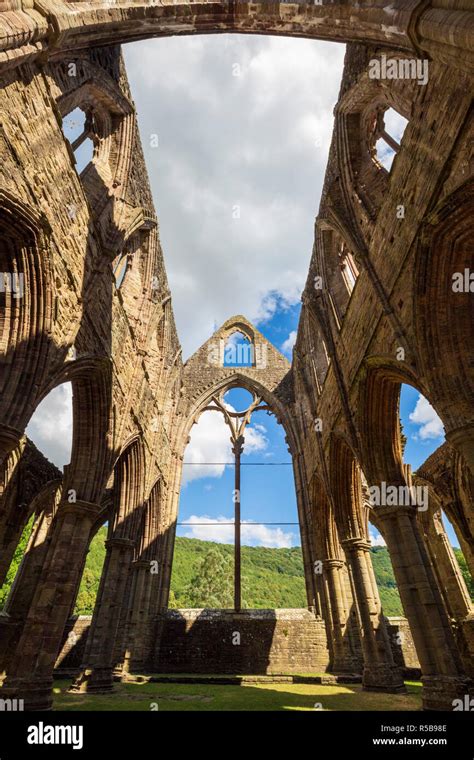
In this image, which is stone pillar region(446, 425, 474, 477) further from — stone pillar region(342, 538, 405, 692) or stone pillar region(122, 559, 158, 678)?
stone pillar region(122, 559, 158, 678)

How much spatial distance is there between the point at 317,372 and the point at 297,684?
30.4 feet

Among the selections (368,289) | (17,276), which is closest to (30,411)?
(17,276)

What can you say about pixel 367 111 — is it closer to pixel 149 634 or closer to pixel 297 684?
pixel 297 684

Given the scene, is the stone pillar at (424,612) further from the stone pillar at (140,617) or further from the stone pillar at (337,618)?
the stone pillar at (140,617)

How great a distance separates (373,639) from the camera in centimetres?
955

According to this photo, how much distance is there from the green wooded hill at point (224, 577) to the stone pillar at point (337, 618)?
14133mm

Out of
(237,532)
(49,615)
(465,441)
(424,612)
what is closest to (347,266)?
(465,441)

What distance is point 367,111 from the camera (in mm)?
9461

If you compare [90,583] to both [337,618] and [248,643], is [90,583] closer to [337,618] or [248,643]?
[248,643]

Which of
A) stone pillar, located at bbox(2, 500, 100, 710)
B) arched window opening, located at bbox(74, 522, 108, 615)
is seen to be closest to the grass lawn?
stone pillar, located at bbox(2, 500, 100, 710)

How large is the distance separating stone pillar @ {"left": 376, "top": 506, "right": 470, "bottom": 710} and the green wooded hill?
20.6 meters

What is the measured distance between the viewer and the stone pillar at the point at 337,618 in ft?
42.4

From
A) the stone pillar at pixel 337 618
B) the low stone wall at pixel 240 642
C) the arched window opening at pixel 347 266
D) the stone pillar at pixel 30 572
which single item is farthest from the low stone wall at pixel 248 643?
the arched window opening at pixel 347 266
